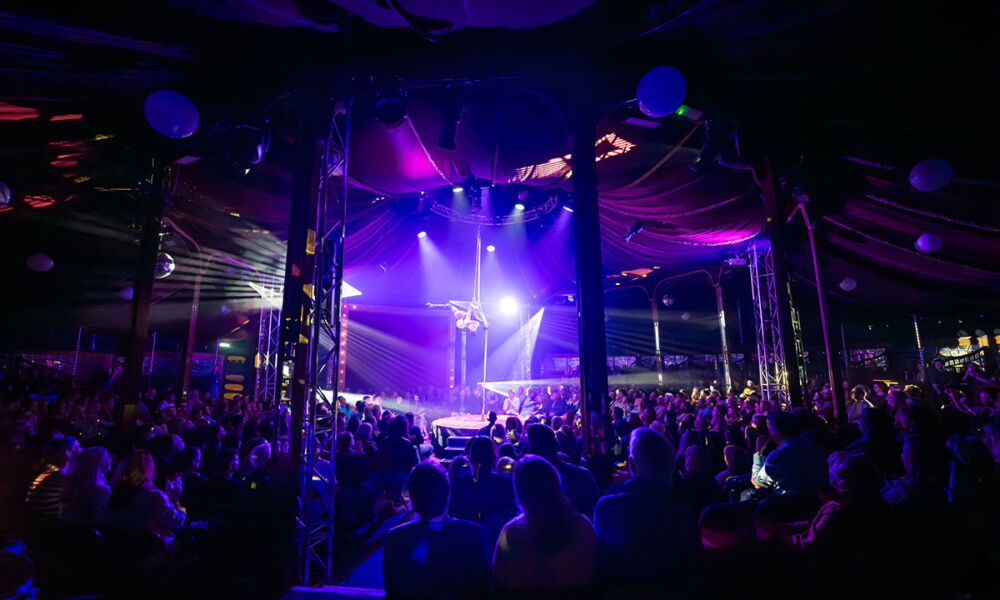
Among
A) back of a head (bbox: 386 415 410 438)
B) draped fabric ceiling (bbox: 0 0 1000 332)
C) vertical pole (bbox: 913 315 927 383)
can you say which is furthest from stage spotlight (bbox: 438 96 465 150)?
vertical pole (bbox: 913 315 927 383)

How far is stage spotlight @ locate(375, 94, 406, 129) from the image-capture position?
4.48m

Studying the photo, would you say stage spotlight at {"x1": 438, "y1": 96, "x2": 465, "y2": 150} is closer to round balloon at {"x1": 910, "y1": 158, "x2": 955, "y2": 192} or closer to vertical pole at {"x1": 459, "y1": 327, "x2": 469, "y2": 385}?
round balloon at {"x1": 910, "y1": 158, "x2": 955, "y2": 192}

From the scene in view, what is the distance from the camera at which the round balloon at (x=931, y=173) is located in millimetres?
4344

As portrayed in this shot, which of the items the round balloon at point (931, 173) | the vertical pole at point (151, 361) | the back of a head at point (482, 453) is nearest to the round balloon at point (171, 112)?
the back of a head at point (482, 453)

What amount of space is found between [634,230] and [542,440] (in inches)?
224

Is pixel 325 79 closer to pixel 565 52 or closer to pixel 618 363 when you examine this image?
pixel 565 52

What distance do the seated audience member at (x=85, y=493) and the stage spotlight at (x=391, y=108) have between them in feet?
11.4

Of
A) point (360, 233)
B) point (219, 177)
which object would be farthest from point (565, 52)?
point (360, 233)

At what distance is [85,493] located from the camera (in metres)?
2.93

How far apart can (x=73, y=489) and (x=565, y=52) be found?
4886mm

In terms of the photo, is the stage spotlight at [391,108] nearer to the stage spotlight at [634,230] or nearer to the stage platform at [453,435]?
the stage platform at [453,435]

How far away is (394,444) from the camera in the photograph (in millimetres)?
5734

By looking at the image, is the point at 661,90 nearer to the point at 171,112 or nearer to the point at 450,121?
the point at 450,121

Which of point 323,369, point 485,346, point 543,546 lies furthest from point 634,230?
point 485,346
